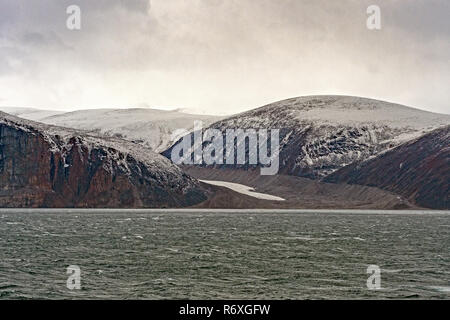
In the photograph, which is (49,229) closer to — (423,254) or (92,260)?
(92,260)

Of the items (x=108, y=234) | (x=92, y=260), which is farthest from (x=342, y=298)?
(x=108, y=234)

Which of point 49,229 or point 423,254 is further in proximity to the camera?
point 49,229

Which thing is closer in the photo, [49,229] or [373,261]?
[373,261]

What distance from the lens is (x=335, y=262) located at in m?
65.2

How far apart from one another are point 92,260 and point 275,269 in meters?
17.0

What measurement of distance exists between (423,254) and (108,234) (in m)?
45.2

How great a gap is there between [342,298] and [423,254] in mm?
29084

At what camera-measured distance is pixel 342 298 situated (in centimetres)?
4603
